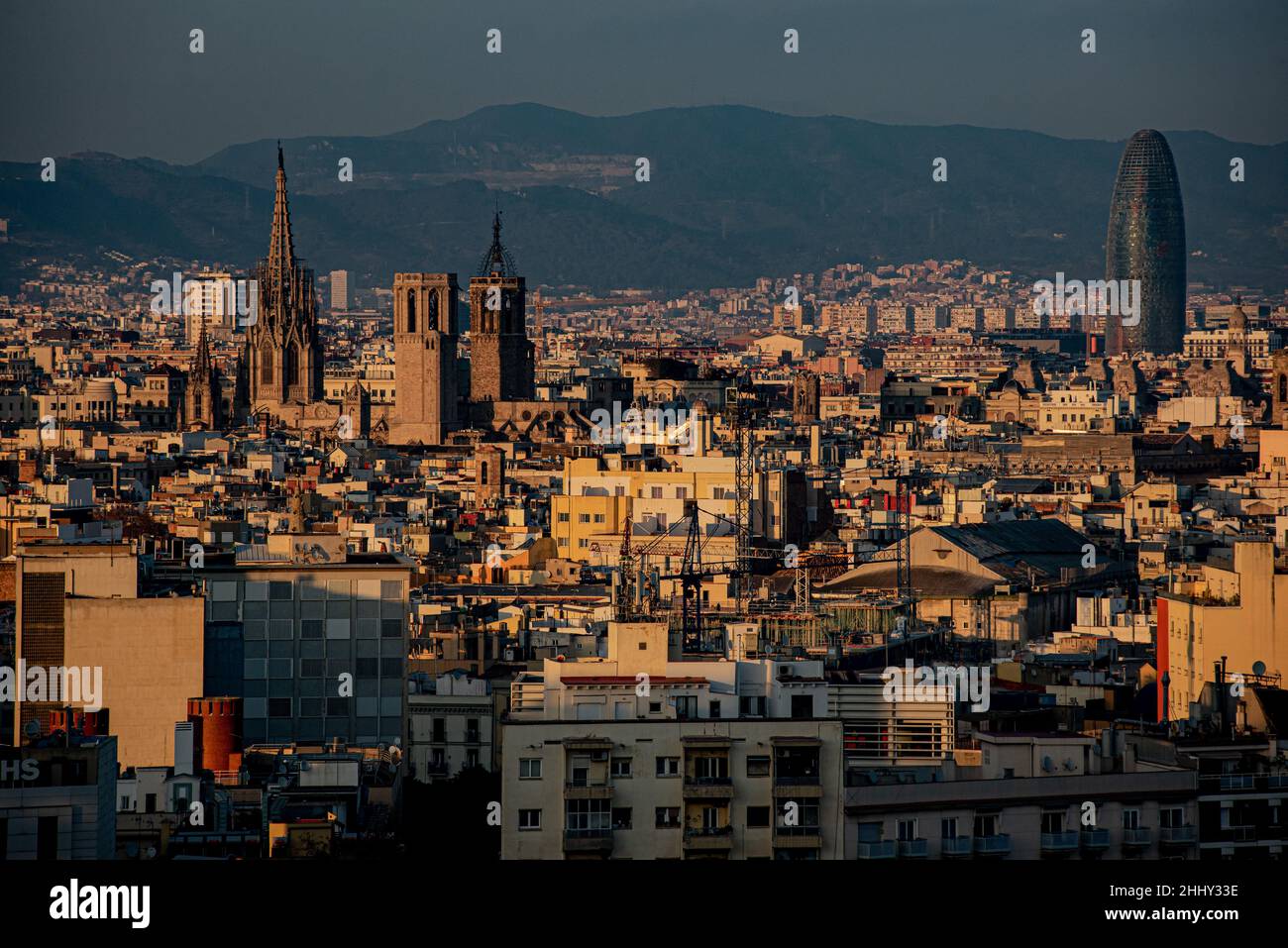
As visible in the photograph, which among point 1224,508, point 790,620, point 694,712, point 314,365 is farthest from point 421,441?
point 694,712

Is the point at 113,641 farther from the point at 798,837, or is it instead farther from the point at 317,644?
the point at 798,837

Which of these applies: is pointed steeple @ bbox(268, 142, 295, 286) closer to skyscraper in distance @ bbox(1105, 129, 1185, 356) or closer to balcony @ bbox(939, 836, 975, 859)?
skyscraper in distance @ bbox(1105, 129, 1185, 356)

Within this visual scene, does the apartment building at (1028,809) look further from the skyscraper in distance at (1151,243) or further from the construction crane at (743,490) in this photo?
the skyscraper in distance at (1151,243)

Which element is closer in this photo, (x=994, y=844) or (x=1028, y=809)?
(x=994, y=844)

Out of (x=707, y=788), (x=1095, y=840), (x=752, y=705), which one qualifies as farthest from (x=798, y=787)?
(x=752, y=705)

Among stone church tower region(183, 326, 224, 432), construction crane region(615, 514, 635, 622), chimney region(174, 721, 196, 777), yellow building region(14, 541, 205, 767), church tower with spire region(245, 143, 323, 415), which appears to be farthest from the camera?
church tower with spire region(245, 143, 323, 415)

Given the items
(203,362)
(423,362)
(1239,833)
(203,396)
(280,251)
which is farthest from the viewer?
(280,251)

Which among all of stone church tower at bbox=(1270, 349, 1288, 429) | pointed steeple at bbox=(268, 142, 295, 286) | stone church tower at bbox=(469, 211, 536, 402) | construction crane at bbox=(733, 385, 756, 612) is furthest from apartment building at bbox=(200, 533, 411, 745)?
pointed steeple at bbox=(268, 142, 295, 286)
